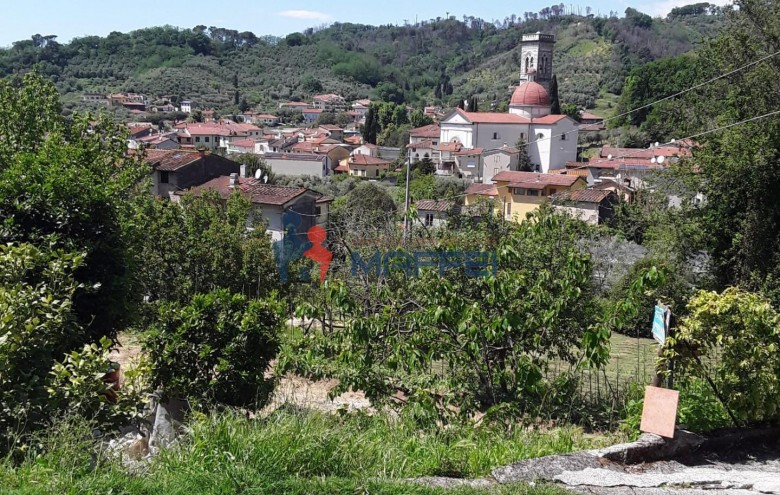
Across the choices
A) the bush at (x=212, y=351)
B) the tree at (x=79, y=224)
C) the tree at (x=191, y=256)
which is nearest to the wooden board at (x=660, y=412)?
the bush at (x=212, y=351)

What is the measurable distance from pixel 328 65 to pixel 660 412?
166 metres

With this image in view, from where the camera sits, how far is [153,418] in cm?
612

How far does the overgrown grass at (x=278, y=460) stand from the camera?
4.07 metres

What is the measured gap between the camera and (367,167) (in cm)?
6562

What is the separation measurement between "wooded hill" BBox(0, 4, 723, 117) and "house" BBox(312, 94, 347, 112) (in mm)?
8011

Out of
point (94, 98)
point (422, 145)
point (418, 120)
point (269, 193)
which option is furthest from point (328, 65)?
point (269, 193)

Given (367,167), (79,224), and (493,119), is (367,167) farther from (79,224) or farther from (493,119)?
(79,224)

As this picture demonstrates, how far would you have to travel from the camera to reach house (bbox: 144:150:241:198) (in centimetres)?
3362

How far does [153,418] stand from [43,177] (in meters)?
3.18

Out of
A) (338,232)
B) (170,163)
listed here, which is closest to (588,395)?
(338,232)

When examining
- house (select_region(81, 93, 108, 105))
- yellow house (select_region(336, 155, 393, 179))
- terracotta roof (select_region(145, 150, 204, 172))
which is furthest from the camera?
house (select_region(81, 93, 108, 105))

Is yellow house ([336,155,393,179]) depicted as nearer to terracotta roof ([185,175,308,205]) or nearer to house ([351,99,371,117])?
terracotta roof ([185,175,308,205])

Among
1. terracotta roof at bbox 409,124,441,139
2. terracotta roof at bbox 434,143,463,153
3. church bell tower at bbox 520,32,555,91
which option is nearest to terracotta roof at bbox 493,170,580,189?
terracotta roof at bbox 434,143,463,153

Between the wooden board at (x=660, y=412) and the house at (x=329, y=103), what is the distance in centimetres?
12475
